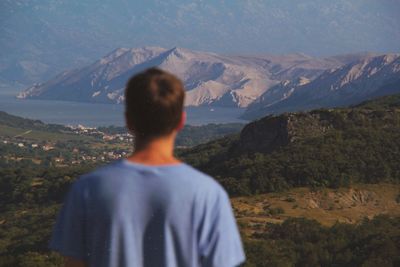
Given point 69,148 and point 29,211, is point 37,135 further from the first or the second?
point 29,211

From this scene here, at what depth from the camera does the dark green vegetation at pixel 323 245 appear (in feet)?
81.9

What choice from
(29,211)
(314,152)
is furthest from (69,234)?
(29,211)

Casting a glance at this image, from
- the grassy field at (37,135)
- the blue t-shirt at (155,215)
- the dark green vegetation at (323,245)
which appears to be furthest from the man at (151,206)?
the grassy field at (37,135)

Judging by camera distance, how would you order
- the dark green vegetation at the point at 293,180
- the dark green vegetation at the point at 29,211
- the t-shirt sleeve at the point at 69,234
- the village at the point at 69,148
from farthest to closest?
the village at the point at 69,148, the dark green vegetation at the point at 29,211, the dark green vegetation at the point at 293,180, the t-shirt sleeve at the point at 69,234

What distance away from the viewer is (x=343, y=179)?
1906 inches

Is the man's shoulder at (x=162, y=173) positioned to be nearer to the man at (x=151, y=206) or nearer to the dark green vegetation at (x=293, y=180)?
the man at (x=151, y=206)

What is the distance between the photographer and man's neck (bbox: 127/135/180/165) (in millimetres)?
4402

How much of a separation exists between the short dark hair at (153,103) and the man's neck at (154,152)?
48 millimetres

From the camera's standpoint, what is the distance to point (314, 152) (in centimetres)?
5359

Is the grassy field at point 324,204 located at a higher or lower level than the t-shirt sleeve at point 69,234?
lower

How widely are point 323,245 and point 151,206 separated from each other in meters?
24.9

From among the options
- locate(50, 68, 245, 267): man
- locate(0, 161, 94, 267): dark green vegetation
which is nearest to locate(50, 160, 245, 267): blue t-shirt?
locate(50, 68, 245, 267): man

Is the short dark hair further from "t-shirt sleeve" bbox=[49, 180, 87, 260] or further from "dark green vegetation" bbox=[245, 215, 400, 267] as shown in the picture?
"dark green vegetation" bbox=[245, 215, 400, 267]

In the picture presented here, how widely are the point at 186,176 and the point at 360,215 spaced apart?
38.8 meters
